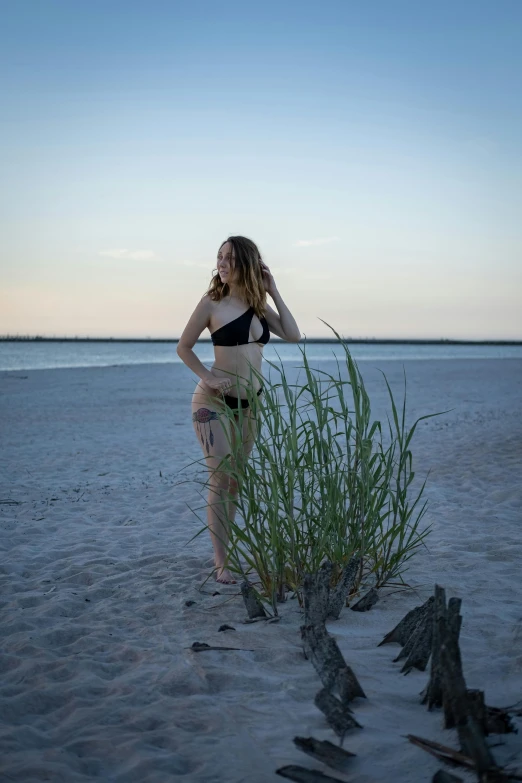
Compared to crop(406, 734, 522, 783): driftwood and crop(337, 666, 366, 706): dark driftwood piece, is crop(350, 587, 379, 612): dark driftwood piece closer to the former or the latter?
crop(337, 666, 366, 706): dark driftwood piece

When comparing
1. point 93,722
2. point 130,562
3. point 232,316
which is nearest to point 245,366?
point 232,316

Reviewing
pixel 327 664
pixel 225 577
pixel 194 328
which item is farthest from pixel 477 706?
pixel 194 328

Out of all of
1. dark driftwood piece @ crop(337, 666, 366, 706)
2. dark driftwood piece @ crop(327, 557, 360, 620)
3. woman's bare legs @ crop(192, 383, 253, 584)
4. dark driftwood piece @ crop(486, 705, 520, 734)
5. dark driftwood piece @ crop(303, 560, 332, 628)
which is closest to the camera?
dark driftwood piece @ crop(486, 705, 520, 734)

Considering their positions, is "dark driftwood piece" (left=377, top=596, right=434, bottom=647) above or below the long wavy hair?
below

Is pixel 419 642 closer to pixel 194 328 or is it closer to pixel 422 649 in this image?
pixel 422 649

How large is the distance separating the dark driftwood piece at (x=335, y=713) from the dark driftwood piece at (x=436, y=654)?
275mm

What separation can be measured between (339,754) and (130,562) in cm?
261

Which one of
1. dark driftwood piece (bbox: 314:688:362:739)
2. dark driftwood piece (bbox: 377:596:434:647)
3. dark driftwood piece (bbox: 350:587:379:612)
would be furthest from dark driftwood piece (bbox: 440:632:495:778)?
dark driftwood piece (bbox: 350:587:379:612)

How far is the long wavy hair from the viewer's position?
12.3 ft

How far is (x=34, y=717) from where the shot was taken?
2365mm

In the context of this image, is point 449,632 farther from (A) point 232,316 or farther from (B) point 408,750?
(A) point 232,316

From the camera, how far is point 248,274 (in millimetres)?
3748

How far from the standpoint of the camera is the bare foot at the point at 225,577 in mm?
3778

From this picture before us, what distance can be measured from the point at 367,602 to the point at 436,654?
47.4 inches
